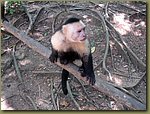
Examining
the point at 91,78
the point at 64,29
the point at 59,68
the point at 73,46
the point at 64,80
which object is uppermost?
the point at 64,29

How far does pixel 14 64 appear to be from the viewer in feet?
12.0

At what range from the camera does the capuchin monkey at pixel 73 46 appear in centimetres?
257

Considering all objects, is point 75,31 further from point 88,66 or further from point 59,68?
point 59,68

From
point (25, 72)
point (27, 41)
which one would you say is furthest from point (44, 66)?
point (27, 41)

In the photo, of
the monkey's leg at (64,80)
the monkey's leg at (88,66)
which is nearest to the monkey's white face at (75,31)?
the monkey's leg at (88,66)

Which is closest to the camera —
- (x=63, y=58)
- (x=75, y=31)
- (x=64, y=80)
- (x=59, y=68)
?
(x=75, y=31)

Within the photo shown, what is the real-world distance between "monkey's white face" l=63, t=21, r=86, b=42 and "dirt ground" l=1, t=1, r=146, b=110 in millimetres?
763

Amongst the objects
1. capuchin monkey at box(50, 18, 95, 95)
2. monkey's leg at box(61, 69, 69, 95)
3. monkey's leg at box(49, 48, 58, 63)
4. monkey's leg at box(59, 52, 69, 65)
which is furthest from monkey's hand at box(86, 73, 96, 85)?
monkey's leg at box(61, 69, 69, 95)

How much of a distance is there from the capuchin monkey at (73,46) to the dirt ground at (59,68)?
0.53 meters

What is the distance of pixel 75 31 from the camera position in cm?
257

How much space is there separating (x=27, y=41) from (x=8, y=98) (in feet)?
2.11

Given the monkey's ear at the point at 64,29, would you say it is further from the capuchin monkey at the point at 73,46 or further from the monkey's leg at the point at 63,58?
the monkey's leg at the point at 63,58

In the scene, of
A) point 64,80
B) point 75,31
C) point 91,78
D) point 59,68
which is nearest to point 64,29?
point 75,31

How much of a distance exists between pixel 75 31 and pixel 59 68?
1197 millimetres
